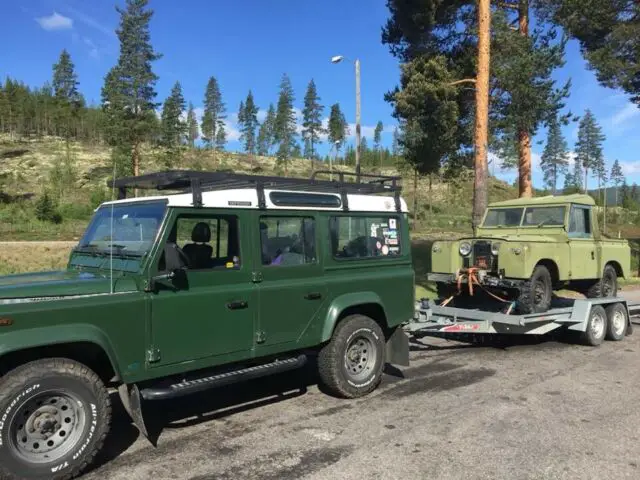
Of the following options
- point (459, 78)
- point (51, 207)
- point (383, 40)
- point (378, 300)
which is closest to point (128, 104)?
point (51, 207)

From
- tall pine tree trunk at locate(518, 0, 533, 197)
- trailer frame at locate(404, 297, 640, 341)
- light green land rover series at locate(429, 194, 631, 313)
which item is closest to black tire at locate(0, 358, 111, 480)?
trailer frame at locate(404, 297, 640, 341)

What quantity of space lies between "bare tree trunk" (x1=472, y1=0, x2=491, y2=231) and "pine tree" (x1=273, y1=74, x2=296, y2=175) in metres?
80.4

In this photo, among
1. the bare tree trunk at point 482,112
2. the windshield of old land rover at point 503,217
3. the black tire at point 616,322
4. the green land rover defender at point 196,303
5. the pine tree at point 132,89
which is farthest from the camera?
the pine tree at point 132,89

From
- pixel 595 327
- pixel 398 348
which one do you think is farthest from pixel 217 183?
pixel 595 327

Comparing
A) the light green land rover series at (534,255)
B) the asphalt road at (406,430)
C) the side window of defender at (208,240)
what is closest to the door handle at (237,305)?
the side window of defender at (208,240)

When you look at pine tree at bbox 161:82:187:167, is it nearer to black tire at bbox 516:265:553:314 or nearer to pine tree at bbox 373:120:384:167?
black tire at bbox 516:265:553:314

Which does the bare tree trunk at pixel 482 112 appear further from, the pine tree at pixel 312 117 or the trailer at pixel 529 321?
the pine tree at pixel 312 117

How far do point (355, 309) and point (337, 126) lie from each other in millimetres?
94982

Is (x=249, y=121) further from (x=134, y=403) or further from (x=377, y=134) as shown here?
(x=134, y=403)

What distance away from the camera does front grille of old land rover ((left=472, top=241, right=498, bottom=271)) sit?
9297 millimetres

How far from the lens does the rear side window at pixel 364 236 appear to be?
6156mm

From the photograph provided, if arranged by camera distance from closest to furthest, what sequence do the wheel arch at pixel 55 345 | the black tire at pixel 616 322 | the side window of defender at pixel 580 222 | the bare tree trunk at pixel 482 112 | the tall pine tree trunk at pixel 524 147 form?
the wheel arch at pixel 55 345 < the black tire at pixel 616 322 < the side window of defender at pixel 580 222 < the bare tree trunk at pixel 482 112 < the tall pine tree trunk at pixel 524 147

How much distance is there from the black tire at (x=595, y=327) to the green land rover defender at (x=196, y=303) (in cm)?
415

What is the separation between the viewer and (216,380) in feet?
16.1
